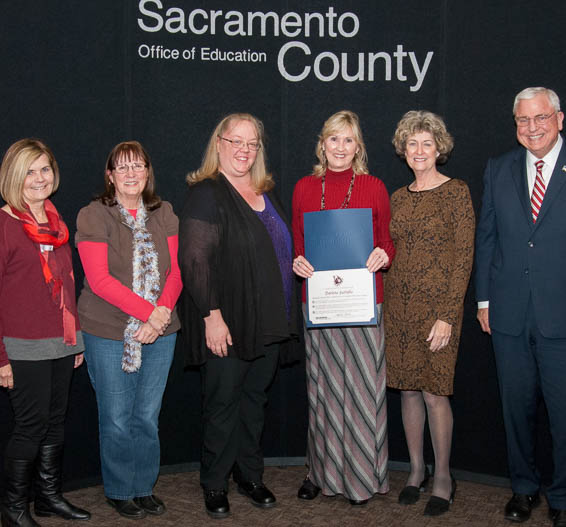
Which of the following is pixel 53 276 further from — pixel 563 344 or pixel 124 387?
pixel 563 344

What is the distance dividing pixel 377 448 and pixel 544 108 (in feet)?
6.23

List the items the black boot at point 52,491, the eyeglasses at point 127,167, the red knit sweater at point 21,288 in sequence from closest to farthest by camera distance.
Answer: the red knit sweater at point 21,288 < the eyeglasses at point 127,167 < the black boot at point 52,491

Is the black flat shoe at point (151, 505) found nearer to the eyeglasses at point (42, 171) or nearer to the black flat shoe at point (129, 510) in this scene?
the black flat shoe at point (129, 510)

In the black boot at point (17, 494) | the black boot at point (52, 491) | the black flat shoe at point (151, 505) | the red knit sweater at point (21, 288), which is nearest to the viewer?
the red knit sweater at point (21, 288)

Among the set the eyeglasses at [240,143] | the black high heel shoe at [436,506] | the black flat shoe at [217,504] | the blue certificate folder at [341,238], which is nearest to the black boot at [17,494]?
the black flat shoe at [217,504]

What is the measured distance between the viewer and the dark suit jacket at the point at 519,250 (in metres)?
3.09

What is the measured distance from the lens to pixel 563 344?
3.12 metres

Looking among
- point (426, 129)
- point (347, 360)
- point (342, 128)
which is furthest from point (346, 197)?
point (347, 360)

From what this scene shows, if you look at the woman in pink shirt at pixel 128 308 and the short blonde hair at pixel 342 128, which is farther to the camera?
the short blonde hair at pixel 342 128

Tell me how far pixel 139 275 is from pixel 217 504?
124 centimetres

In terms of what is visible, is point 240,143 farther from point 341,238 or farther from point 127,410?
point 127,410

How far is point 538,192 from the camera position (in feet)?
10.4

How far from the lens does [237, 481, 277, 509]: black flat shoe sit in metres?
3.36

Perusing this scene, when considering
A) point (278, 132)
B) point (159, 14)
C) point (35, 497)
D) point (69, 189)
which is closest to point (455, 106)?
point (278, 132)
